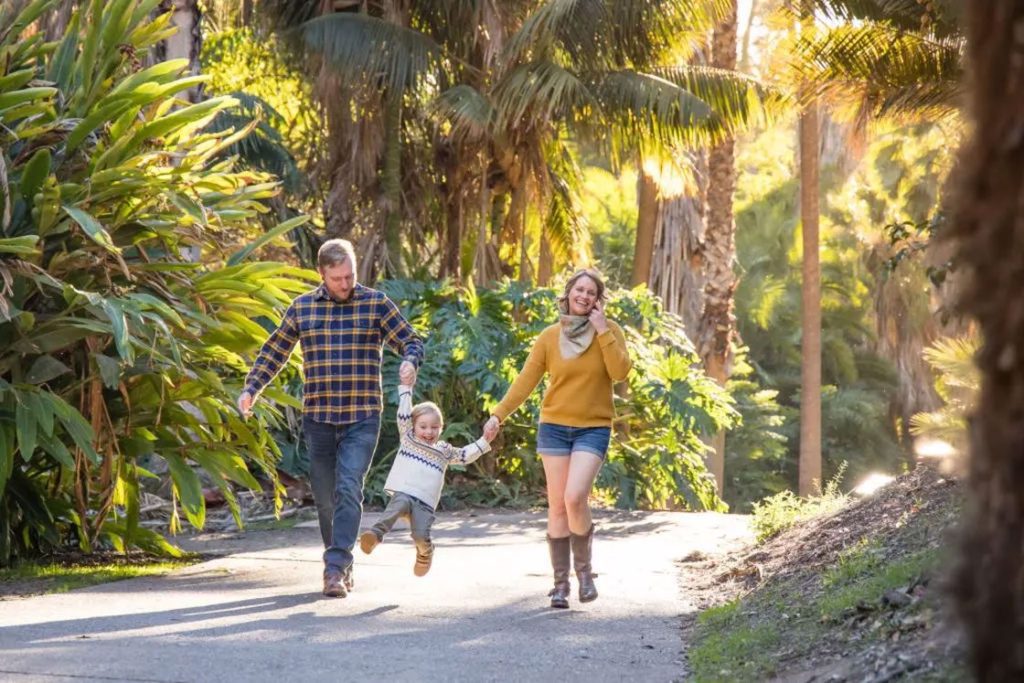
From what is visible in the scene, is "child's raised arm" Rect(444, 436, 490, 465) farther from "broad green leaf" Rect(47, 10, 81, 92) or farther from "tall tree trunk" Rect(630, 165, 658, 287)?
"tall tree trunk" Rect(630, 165, 658, 287)

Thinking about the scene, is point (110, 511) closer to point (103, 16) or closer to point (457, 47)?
point (103, 16)

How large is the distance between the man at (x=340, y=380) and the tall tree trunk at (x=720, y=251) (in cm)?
1327

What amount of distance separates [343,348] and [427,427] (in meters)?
0.67

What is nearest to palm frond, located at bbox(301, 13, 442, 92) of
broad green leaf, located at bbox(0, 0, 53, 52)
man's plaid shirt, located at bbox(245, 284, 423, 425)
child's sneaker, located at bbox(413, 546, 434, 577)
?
broad green leaf, located at bbox(0, 0, 53, 52)

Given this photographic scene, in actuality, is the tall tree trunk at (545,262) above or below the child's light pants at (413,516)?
above

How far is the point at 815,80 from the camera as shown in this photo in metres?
12.9

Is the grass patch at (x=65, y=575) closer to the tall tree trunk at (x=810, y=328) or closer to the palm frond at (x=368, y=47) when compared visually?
the palm frond at (x=368, y=47)

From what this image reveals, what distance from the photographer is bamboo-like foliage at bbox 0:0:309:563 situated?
28.3 feet

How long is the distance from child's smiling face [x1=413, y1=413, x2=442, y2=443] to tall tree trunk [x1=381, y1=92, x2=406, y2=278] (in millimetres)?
10253

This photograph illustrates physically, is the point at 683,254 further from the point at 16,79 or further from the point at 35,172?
the point at 16,79

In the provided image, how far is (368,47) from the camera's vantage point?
1752 cm

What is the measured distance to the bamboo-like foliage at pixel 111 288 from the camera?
340 inches

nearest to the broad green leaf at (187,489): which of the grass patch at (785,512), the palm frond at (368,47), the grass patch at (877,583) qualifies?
the grass patch at (785,512)

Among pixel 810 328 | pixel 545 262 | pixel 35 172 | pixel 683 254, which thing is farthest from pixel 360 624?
pixel 810 328
